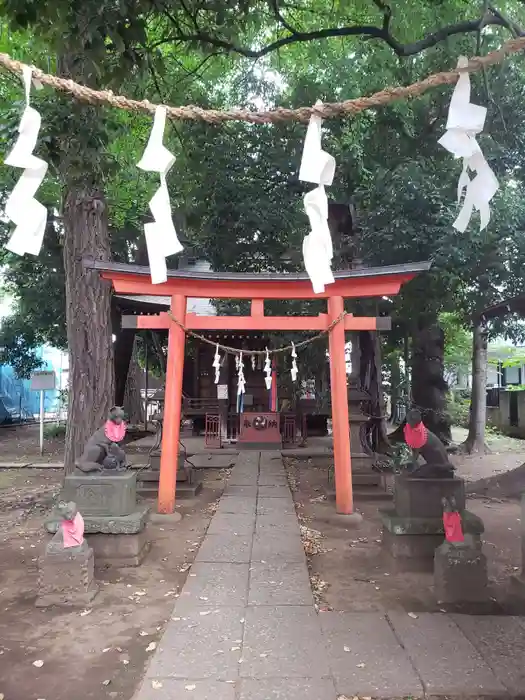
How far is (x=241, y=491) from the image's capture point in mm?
9320

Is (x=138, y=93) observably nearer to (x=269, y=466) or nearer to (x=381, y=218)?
(x=381, y=218)

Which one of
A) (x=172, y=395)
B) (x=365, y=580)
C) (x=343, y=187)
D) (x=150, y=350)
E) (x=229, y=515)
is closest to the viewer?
(x=365, y=580)

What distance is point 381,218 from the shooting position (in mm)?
11211

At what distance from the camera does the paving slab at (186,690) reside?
2939 millimetres

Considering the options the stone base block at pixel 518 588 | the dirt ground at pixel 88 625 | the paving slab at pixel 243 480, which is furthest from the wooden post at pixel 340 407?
the stone base block at pixel 518 588

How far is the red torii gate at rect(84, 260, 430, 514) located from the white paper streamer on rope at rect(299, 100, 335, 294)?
489 centimetres

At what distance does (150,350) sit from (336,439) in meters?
15.7

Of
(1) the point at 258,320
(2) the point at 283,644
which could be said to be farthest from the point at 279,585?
(1) the point at 258,320

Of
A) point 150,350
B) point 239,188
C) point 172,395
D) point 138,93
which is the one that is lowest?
point 172,395

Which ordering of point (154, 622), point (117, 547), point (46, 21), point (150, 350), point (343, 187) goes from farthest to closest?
1. point (150, 350)
2. point (343, 187)
3. point (117, 547)
4. point (46, 21)
5. point (154, 622)

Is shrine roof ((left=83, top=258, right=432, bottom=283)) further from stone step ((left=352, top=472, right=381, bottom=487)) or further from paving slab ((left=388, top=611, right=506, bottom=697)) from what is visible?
paving slab ((left=388, top=611, right=506, bottom=697))

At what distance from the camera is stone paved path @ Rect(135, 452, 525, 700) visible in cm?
306

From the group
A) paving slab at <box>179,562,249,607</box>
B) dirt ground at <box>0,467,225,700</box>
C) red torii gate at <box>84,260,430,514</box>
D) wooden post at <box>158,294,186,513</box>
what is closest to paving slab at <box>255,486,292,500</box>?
red torii gate at <box>84,260,430,514</box>

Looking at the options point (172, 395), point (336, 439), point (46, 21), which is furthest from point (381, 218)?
point (46, 21)
